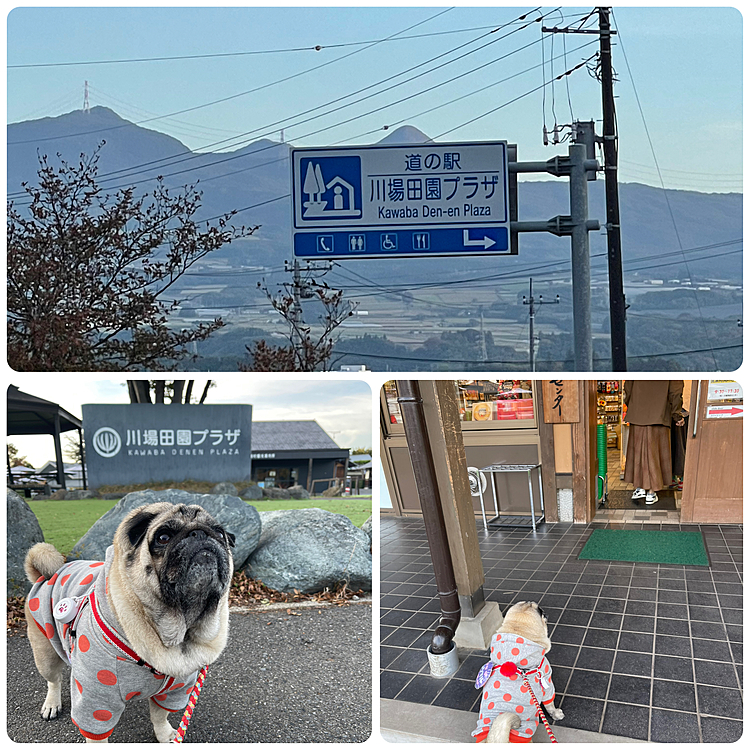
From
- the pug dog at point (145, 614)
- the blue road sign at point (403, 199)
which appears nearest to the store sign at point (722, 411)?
the blue road sign at point (403, 199)

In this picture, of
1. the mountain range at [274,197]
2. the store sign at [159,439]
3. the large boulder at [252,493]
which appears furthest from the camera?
the mountain range at [274,197]

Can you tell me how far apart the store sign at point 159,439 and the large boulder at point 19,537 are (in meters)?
0.31

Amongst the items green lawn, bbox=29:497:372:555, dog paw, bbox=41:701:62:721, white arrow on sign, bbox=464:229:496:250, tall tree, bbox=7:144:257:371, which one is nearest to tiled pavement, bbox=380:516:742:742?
dog paw, bbox=41:701:62:721

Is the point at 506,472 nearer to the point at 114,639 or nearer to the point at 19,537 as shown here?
the point at 19,537

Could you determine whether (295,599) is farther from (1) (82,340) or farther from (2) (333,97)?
(2) (333,97)

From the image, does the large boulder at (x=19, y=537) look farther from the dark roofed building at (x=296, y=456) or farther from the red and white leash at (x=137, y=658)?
the dark roofed building at (x=296, y=456)

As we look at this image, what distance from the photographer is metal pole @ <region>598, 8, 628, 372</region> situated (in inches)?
205

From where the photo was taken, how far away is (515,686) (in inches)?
87.4

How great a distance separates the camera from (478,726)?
2.29 metres

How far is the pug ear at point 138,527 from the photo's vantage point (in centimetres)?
203

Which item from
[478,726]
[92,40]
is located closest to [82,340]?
[92,40]

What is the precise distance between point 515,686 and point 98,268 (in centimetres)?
486

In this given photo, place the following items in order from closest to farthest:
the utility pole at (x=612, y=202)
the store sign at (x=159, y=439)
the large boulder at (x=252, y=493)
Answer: the store sign at (x=159, y=439) < the large boulder at (x=252, y=493) < the utility pole at (x=612, y=202)

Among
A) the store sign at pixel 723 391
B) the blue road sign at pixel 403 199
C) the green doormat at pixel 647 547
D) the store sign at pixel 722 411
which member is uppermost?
the blue road sign at pixel 403 199
